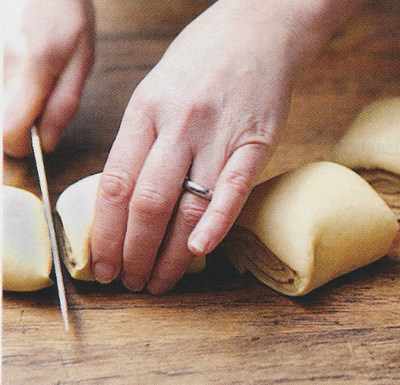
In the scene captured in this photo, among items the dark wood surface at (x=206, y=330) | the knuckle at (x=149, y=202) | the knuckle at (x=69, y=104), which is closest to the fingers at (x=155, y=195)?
the knuckle at (x=149, y=202)

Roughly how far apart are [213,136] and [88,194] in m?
0.21

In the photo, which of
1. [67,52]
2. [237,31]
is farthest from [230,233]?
[67,52]

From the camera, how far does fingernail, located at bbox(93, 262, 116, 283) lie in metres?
1.13

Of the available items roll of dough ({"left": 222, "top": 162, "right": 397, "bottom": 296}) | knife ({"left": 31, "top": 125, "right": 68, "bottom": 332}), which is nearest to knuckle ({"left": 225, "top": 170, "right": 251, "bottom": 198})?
roll of dough ({"left": 222, "top": 162, "right": 397, "bottom": 296})

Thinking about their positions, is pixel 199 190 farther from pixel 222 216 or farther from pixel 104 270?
pixel 104 270

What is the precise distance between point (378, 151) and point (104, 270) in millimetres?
472

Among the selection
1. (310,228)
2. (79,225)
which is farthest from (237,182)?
(79,225)

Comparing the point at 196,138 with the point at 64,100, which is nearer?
the point at 196,138

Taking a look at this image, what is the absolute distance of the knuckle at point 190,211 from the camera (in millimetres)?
1086

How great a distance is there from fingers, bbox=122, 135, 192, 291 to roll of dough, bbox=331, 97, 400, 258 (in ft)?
1.12

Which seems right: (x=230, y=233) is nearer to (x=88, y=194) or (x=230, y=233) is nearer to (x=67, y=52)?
(x=88, y=194)

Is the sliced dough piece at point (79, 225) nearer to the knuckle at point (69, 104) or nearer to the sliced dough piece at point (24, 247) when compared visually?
the sliced dough piece at point (24, 247)

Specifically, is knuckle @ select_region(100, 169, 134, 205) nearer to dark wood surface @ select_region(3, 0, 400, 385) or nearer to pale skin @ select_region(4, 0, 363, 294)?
pale skin @ select_region(4, 0, 363, 294)

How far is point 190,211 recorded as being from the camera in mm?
1087
